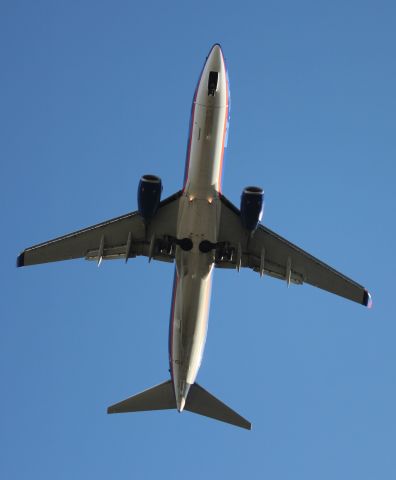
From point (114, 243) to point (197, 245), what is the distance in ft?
14.9

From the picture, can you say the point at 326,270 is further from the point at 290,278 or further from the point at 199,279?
the point at 199,279

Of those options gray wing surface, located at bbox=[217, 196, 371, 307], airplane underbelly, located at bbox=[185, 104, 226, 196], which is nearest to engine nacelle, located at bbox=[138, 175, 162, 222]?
airplane underbelly, located at bbox=[185, 104, 226, 196]

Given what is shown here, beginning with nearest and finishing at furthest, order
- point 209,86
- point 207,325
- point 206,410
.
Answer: point 209,86 < point 207,325 < point 206,410

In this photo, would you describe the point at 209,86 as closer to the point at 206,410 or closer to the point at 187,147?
the point at 187,147

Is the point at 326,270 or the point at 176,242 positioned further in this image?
the point at 326,270

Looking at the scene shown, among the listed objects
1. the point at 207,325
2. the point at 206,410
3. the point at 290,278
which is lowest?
the point at 206,410

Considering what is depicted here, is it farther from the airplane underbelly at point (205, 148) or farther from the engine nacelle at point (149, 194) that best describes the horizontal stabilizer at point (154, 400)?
the airplane underbelly at point (205, 148)

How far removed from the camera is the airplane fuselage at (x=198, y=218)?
29.9m

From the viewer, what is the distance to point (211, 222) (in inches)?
1212

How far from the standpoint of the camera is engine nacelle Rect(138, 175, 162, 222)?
30172 millimetres

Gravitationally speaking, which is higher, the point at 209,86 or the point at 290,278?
the point at 209,86

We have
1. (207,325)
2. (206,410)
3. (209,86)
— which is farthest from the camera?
(206,410)

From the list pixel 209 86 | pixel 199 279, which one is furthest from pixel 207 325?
pixel 209 86

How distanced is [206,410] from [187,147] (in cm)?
1243
